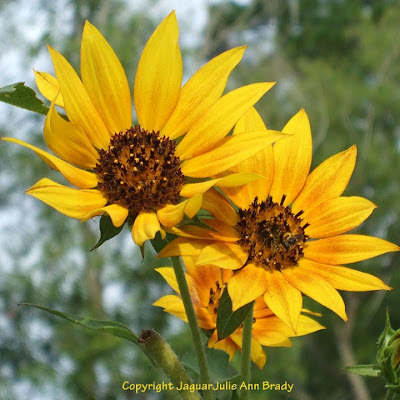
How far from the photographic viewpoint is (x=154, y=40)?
0.85 metres

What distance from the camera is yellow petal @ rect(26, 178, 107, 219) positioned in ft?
2.35

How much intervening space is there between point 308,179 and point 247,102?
0.17 metres

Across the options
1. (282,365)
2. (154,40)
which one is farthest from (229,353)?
(282,365)

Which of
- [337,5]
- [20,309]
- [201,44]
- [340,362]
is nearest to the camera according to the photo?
[20,309]

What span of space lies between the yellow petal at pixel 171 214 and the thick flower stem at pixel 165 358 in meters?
0.13

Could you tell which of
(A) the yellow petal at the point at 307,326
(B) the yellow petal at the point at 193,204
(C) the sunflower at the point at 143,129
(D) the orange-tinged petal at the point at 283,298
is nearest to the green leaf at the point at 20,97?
(C) the sunflower at the point at 143,129

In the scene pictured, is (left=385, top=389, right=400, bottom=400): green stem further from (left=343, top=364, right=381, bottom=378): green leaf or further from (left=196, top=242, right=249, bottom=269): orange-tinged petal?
(left=196, top=242, right=249, bottom=269): orange-tinged petal

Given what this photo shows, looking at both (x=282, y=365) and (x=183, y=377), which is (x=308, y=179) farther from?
(x=282, y=365)

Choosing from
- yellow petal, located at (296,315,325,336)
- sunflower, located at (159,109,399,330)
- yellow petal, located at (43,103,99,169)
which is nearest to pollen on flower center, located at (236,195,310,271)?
sunflower, located at (159,109,399,330)

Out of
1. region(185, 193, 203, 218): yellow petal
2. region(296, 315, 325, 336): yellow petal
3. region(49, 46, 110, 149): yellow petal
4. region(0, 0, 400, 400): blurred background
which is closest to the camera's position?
region(185, 193, 203, 218): yellow petal

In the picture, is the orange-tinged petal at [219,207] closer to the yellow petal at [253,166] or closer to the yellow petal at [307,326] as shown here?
the yellow petal at [253,166]

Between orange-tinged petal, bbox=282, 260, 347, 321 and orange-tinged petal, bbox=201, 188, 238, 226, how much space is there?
10 cm

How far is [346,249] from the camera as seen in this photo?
2.69 feet

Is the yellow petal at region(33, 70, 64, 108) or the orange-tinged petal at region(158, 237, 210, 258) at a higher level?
the yellow petal at region(33, 70, 64, 108)
